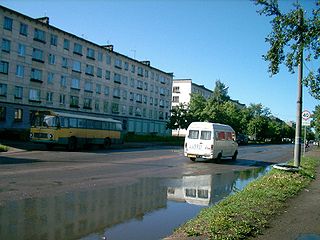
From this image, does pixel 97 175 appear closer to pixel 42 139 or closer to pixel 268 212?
pixel 268 212

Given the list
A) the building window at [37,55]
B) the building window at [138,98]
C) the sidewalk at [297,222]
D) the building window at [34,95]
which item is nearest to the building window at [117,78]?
the building window at [138,98]

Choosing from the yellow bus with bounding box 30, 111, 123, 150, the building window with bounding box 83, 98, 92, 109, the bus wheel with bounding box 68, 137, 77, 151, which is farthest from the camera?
the building window with bounding box 83, 98, 92, 109

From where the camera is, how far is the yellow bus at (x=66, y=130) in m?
24.7

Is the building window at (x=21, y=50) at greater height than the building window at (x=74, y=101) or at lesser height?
greater

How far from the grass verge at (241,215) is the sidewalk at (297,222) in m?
0.19

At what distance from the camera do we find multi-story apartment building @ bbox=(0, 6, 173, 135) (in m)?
40.1

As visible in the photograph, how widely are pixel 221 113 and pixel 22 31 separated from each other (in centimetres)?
3603

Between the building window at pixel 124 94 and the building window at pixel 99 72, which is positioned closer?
the building window at pixel 99 72

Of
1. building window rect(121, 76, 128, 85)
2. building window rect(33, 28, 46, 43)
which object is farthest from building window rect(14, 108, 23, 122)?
building window rect(121, 76, 128, 85)

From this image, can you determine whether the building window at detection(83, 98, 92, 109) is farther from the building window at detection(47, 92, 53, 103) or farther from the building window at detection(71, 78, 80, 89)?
the building window at detection(47, 92, 53, 103)

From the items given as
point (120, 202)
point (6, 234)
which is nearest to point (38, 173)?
point (120, 202)

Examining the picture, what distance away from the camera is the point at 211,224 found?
235 inches

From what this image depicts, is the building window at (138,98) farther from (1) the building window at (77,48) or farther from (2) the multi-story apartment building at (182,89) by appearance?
(2) the multi-story apartment building at (182,89)

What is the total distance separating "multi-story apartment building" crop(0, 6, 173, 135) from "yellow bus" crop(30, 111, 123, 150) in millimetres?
15381
